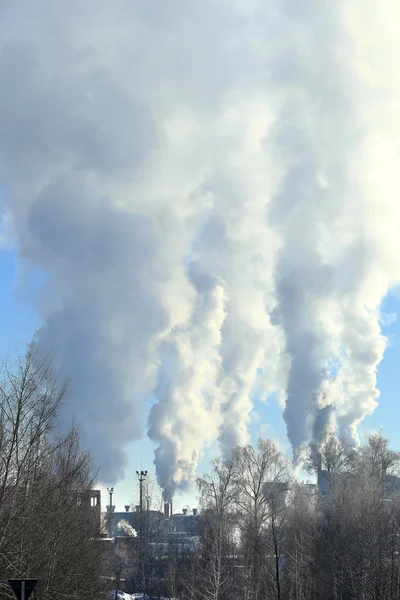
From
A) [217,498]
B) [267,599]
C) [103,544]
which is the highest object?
[217,498]

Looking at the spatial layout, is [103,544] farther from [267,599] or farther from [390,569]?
[390,569]

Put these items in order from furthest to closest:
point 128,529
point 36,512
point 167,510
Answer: point 167,510
point 128,529
point 36,512

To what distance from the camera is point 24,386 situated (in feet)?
72.8

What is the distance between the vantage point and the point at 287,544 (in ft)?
189

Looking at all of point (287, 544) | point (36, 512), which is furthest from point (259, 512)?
point (36, 512)

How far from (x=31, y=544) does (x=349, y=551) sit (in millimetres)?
28862

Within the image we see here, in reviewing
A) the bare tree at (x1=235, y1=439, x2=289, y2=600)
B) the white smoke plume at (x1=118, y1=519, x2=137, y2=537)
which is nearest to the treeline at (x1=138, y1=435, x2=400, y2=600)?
the bare tree at (x1=235, y1=439, x2=289, y2=600)

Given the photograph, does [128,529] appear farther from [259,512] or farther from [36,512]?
[36,512]

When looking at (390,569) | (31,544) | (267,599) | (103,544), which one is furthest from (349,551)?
(31,544)

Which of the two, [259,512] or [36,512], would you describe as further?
[259,512]

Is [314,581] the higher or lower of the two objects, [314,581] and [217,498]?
the lower

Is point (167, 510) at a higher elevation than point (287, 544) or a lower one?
higher

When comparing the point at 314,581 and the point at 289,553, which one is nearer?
the point at 314,581

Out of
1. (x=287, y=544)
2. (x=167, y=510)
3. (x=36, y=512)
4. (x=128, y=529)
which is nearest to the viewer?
(x=36, y=512)
